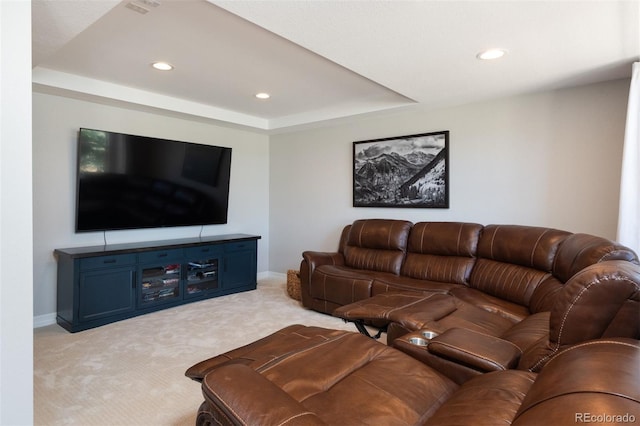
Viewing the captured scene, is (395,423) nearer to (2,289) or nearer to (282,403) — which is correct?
(282,403)

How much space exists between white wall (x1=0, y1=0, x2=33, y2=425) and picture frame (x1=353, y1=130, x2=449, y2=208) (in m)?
3.59

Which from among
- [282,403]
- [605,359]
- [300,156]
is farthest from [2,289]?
[300,156]

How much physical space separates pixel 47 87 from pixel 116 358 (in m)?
2.54

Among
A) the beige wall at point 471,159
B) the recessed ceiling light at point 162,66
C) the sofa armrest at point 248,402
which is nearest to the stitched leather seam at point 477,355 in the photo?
the sofa armrest at point 248,402

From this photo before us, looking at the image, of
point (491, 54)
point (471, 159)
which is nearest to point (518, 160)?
point (471, 159)

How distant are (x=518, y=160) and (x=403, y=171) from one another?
1.24m

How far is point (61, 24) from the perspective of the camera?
6.69ft

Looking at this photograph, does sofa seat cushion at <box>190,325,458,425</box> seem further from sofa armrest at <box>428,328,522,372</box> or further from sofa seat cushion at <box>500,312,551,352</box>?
sofa seat cushion at <box>500,312,551,352</box>

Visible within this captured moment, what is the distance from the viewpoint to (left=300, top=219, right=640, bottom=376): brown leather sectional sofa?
3.80ft

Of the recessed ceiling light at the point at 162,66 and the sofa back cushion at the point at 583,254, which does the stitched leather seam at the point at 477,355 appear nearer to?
the sofa back cushion at the point at 583,254

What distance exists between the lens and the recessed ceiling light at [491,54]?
8.08 feet

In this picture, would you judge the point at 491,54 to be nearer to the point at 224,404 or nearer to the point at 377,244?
the point at 377,244

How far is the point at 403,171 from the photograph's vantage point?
4355 millimetres
